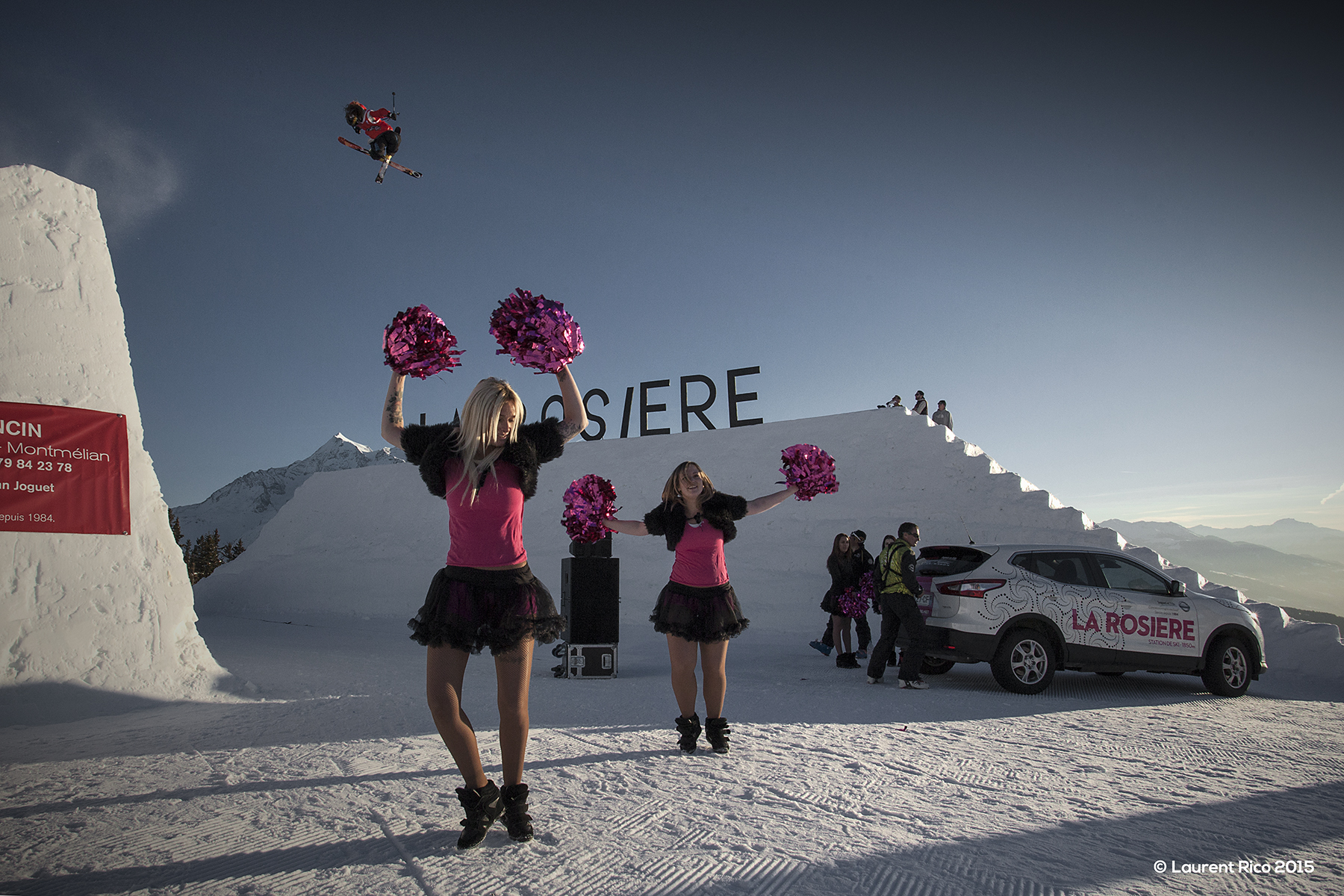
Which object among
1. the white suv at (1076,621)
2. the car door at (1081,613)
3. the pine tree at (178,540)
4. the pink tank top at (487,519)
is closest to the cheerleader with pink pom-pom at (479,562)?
the pink tank top at (487,519)

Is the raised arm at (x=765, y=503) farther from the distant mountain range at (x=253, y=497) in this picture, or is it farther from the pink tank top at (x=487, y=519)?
the distant mountain range at (x=253, y=497)

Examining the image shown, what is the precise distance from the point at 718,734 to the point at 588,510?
4.91 ft

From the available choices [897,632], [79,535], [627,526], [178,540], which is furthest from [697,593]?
[178,540]

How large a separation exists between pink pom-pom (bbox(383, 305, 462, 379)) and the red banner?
189 inches

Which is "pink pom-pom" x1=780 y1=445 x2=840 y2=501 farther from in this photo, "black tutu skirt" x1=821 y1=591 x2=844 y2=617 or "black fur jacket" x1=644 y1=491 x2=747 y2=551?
"black tutu skirt" x1=821 y1=591 x2=844 y2=617

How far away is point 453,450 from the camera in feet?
9.14

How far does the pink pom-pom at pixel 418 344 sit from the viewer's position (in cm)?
280

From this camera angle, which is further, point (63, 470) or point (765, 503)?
point (63, 470)

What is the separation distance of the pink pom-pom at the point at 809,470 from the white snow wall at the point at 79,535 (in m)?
5.42

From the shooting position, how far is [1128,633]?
6711 mm

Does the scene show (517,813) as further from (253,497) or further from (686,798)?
(253,497)

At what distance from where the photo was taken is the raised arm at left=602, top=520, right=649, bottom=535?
395 cm

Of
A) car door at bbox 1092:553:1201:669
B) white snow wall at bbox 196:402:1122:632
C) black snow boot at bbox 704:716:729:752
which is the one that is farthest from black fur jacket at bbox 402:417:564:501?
white snow wall at bbox 196:402:1122:632

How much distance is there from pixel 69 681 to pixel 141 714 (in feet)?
2.04
